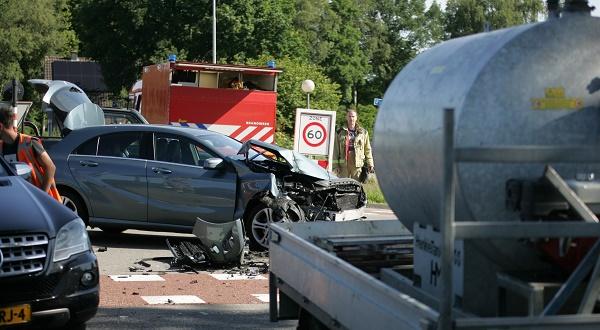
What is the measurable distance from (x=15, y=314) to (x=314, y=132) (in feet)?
42.2

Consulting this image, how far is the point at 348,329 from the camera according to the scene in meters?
4.70

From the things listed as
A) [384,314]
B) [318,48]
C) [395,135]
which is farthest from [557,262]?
[318,48]

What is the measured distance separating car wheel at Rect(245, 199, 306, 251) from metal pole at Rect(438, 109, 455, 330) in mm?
9016

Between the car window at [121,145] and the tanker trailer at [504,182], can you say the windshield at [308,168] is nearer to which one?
the car window at [121,145]

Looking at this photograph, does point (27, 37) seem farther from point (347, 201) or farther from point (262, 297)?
point (262, 297)

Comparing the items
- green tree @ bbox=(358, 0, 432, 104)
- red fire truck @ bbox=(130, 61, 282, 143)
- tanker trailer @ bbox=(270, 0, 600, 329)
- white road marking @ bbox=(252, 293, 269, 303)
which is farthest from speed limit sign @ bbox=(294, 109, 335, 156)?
green tree @ bbox=(358, 0, 432, 104)

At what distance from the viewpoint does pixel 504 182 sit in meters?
4.27

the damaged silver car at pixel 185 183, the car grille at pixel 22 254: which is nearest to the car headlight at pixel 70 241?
the car grille at pixel 22 254

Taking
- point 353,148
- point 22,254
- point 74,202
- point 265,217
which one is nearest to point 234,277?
point 265,217

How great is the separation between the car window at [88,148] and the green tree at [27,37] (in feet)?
210

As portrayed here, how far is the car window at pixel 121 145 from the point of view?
13.3m

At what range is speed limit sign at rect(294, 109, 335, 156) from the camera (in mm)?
19203

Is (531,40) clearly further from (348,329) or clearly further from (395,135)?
(348,329)

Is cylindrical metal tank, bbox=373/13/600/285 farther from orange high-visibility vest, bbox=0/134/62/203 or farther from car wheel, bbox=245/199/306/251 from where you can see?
car wheel, bbox=245/199/306/251
